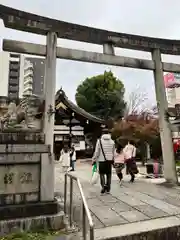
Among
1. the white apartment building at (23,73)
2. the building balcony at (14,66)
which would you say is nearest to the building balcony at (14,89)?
the white apartment building at (23,73)

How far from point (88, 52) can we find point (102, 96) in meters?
22.7

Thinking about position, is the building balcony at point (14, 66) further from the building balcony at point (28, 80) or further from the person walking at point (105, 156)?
the person walking at point (105, 156)

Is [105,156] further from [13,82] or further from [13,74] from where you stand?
[13,82]

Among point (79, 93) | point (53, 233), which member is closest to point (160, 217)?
point (53, 233)

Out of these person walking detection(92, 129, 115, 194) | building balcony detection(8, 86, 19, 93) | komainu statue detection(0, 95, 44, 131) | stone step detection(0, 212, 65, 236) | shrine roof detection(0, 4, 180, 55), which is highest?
building balcony detection(8, 86, 19, 93)

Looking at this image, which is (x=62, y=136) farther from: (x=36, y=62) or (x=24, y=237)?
(x=36, y=62)

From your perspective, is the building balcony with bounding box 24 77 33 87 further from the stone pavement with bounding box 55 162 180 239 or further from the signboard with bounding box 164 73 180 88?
the stone pavement with bounding box 55 162 180 239

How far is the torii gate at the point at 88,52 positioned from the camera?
18.4 feet

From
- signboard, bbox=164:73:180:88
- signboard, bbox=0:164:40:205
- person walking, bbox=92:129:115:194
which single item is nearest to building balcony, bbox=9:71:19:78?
signboard, bbox=164:73:180:88

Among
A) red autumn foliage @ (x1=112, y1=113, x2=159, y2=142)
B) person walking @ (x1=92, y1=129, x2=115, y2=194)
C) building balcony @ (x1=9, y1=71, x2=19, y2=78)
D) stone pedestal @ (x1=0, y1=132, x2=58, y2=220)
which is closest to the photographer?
stone pedestal @ (x1=0, y1=132, x2=58, y2=220)

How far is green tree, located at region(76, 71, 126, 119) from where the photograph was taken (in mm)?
29281

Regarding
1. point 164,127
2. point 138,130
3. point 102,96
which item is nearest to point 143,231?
point 164,127

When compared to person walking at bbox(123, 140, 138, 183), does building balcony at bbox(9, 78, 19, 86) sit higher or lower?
higher

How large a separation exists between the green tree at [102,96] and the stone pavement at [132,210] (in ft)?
74.5
